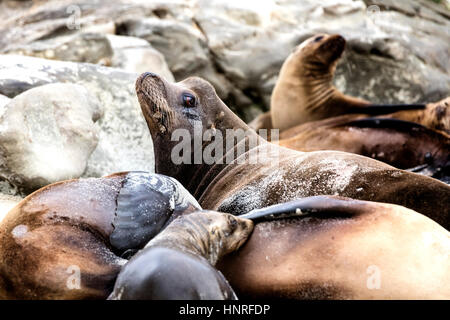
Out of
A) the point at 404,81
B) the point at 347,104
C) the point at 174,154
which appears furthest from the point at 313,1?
the point at 174,154

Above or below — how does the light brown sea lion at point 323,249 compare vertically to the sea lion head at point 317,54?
above

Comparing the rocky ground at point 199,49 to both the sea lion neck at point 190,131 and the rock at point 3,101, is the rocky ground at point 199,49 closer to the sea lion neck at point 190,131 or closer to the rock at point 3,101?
the rock at point 3,101

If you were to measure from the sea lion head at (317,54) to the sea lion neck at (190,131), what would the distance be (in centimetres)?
265

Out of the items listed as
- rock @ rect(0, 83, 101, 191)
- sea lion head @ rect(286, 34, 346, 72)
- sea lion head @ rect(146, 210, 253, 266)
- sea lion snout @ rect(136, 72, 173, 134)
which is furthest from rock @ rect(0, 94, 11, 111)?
sea lion head @ rect(286, 34, 346, 72)

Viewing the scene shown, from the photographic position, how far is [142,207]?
8.16 feet

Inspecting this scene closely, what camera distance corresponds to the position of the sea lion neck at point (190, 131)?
12.3 ft

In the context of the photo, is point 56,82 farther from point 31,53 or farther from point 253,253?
point 253,253

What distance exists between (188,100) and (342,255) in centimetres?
190

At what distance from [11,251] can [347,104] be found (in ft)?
15.3

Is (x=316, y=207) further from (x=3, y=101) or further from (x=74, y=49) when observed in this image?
(x=74, y=49)

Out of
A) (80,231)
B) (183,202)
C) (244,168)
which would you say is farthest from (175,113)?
(80,231)

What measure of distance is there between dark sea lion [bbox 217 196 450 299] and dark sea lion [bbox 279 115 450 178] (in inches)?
107

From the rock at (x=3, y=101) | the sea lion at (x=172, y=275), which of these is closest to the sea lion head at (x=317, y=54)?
the rock at (x=3, y=101)
